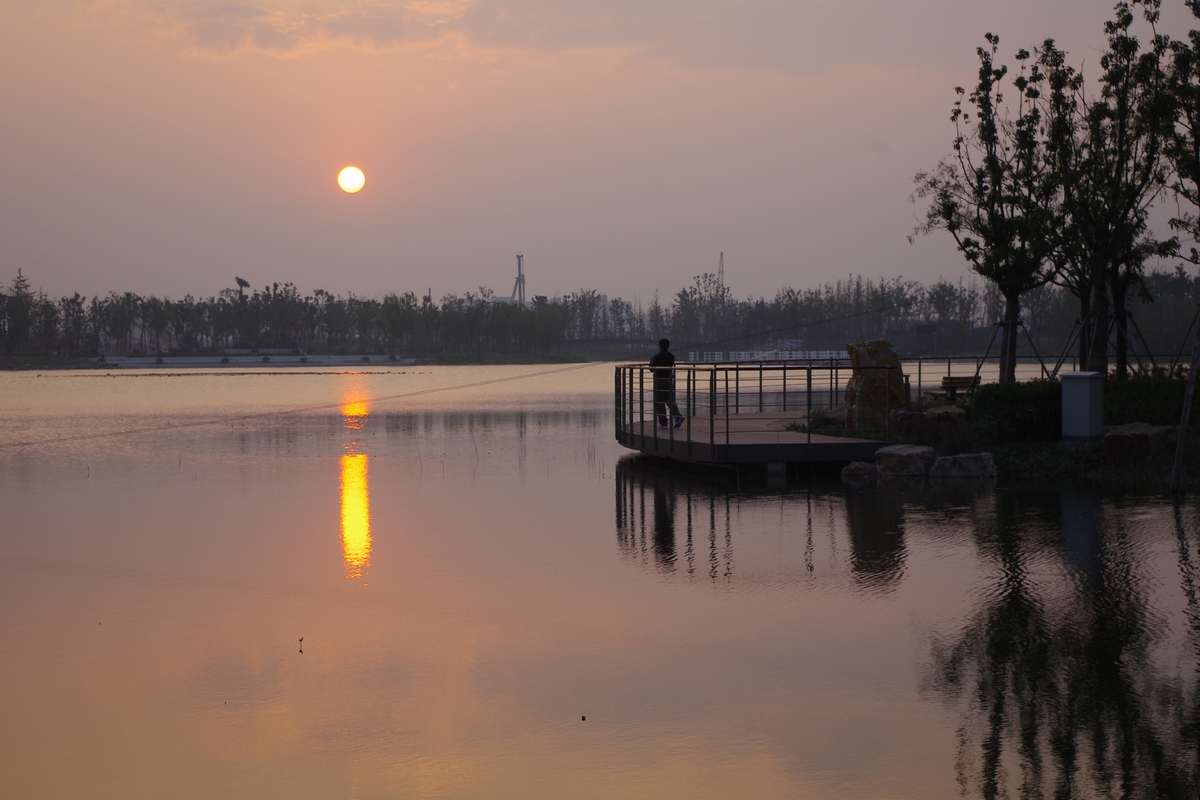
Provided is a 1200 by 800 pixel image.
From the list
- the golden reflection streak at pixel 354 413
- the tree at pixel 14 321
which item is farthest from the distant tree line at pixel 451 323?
the golden reflection streak at pixel 354 413

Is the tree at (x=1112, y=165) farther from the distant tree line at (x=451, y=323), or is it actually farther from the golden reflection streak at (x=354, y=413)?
the distant tree line at (x=451, y=323)

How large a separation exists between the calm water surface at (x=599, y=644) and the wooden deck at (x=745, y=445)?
170cm

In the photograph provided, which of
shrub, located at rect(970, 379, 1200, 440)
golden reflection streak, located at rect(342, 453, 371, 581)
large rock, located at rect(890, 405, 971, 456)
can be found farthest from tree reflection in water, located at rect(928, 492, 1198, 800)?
shrub, located at rect(970, 379, 1200, 440)

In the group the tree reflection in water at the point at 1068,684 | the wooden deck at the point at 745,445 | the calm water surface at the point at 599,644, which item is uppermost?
the wooden deck at the point at 745,445

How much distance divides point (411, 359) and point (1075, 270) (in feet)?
383

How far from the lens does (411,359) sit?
141 meters

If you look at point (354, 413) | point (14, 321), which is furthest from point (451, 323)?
point (354, 413)

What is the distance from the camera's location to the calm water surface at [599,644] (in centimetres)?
610

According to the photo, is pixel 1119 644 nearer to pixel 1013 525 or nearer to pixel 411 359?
pixel 1013 525

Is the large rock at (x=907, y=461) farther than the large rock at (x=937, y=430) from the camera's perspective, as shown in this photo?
No

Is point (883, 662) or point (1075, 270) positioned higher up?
point (1075, 270)

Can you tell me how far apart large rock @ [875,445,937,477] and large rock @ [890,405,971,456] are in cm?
63

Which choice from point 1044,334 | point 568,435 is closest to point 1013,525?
point 568,435

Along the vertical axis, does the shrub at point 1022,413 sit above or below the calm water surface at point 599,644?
above
